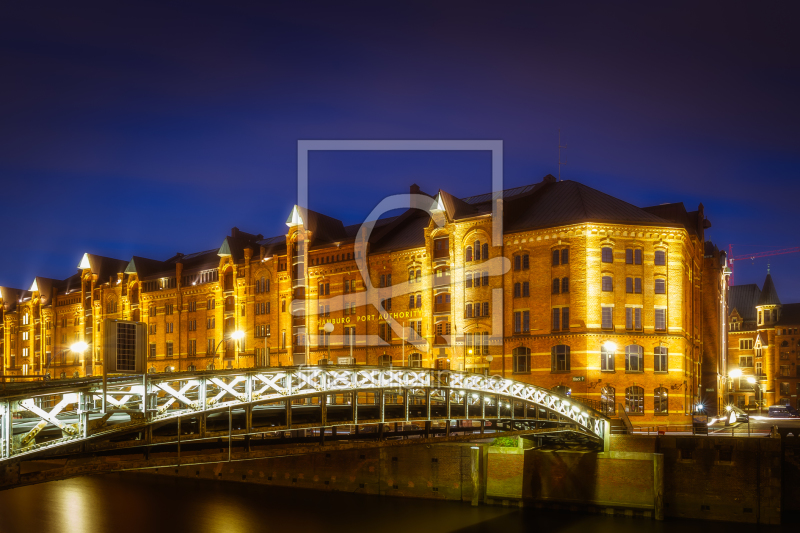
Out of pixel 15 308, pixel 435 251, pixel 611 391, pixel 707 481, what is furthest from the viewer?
pixel 15 308

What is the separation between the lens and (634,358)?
2188 inches

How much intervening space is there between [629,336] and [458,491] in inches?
775

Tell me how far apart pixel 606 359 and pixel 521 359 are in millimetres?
6590

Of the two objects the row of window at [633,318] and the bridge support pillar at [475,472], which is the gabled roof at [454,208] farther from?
the bridge support pillar at [475,472]

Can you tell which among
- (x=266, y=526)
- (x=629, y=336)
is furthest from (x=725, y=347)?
(x=266, y=526)

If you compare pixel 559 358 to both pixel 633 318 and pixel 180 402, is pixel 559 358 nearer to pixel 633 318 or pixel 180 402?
Result: pixel 633 318

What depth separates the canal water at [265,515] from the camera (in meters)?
37.2

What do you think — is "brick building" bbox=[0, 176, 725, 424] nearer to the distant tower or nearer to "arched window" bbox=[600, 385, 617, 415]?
"arched window" bbox=[600, 385, 617, 415]

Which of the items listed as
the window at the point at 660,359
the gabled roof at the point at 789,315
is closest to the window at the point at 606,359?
the window at the point at 660,359

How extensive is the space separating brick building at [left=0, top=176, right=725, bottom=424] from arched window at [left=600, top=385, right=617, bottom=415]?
0.14 metres

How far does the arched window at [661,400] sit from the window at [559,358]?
6519mm

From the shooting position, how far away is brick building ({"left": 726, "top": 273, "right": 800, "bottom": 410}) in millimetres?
113312

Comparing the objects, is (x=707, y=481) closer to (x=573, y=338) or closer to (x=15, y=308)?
(x=573, y=338)

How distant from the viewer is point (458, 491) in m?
43.2
